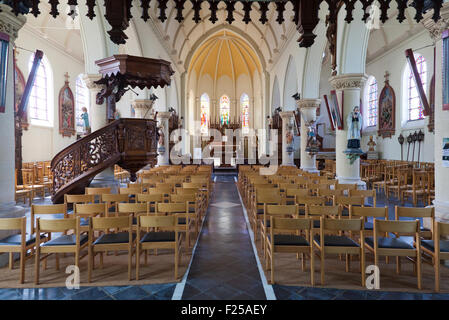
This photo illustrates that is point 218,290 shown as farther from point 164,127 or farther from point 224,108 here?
point 224,108

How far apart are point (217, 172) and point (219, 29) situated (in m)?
11.6

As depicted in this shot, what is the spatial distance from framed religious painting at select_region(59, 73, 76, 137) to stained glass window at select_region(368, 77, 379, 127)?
21.6m

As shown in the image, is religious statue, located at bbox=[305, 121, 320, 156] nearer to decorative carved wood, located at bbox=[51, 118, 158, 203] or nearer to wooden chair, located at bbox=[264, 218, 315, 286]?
decorative carved wood, located at bbox=[51, 118, 158, 203]

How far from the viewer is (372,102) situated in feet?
70.7

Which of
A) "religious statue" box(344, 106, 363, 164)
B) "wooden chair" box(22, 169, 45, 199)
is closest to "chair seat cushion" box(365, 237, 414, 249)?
"religious statue" box(344, 106, 363, 164)

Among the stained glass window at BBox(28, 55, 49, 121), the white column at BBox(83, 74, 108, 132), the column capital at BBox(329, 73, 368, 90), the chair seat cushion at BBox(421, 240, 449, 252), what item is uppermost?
the stained glass window at BBox(28, 55, 49, 121)

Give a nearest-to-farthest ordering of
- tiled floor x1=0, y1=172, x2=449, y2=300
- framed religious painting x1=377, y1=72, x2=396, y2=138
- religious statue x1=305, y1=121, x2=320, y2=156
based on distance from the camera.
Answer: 1. tiled floor x1=0, y1=172, x2=449, y2=300
2. religious statue x1=305, y1=121, x2=320, y2=156
3. framed religious painting x1=377, y1=72, x2=396, y2=138

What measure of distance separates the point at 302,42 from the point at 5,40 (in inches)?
192

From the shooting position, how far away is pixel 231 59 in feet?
92.3

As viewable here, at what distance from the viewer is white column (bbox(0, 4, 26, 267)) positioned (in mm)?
4719

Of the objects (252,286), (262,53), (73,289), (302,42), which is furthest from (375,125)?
(73,289)

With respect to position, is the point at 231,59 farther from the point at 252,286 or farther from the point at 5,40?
the point at 252,286

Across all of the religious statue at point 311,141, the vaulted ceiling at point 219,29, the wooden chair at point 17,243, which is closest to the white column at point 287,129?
the religious statue at point 311,141

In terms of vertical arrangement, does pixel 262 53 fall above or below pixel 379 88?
above
